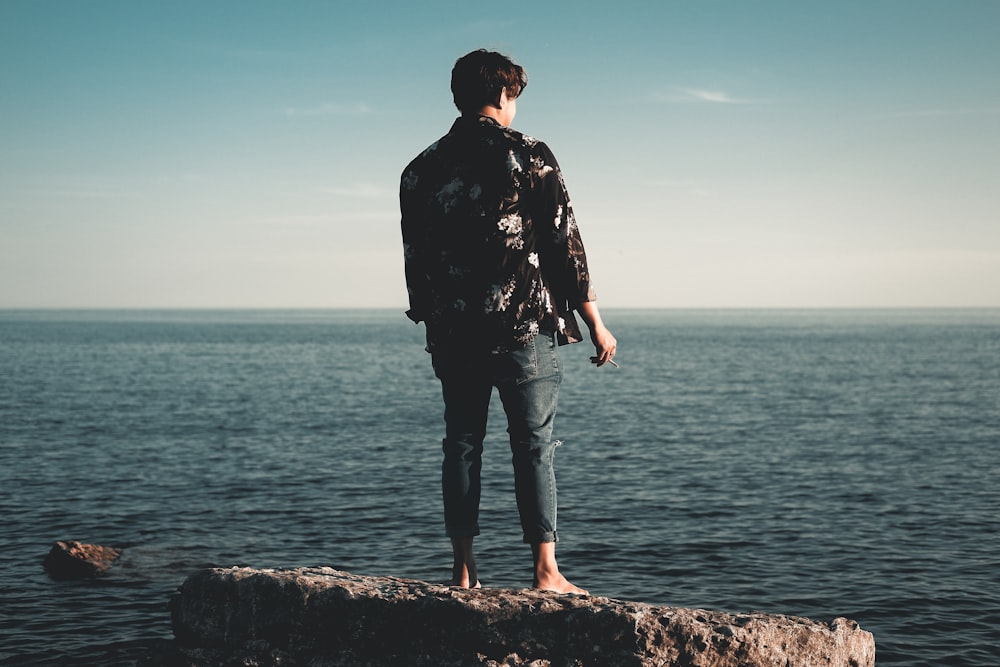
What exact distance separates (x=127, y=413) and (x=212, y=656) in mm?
37926

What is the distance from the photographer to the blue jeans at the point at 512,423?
194 inches

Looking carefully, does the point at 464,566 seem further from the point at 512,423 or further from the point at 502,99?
the point at 502,99

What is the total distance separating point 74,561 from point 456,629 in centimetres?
1202

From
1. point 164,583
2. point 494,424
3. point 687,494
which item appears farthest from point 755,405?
point 164,583

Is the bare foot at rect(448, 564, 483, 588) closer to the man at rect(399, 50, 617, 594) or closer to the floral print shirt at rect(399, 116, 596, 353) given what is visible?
the man at rect(399, 50, 617, 594)

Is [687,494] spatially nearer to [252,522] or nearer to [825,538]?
[825,538]

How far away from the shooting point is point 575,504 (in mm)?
19859

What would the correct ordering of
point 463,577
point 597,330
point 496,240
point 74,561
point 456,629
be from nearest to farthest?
1. point 456,629
2. point 496,240
3. point 597,330
4. point 463,577
5. point 74,561

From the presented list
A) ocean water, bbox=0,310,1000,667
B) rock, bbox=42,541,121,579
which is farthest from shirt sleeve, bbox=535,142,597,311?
rock, bbox=42,541,121,579

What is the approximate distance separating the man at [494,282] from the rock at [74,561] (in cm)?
1147

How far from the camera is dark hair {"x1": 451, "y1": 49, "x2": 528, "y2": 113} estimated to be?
490 cm

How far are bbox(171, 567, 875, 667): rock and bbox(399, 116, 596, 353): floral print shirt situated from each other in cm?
141

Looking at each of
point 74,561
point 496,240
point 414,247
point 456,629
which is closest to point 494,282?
point 496,240

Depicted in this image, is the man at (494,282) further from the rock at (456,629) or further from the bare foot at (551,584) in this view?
the rock at (456,629)
